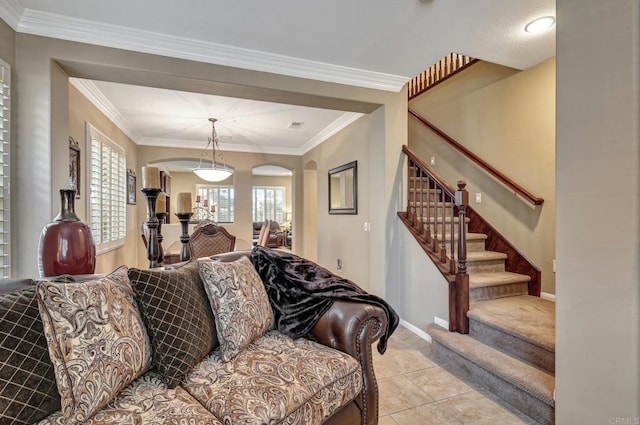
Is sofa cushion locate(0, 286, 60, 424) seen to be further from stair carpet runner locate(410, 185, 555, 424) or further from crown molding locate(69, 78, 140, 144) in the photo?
crown molding locate(69, 78, 140, 144)

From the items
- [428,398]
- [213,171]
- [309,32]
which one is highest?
[309,32]

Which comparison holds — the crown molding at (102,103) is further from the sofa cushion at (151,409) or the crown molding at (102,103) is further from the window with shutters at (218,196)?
the window with shutters at (218,196)

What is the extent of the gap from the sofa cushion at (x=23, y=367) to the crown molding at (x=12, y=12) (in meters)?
2.13

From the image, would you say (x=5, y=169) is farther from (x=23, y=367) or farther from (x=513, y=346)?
(x=513, y=346)

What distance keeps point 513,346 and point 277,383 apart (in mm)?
1861

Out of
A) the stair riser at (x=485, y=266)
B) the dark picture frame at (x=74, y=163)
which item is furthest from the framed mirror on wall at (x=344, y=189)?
the dark picture frame at (x=74, y=163)

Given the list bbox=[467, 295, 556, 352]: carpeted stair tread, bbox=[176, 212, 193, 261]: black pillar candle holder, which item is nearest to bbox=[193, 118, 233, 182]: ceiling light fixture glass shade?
bbox=[176, 212, 193, 261]: black pillar candle holder

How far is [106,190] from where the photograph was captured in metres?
4.03

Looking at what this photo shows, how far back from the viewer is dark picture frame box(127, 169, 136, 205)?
5032mm

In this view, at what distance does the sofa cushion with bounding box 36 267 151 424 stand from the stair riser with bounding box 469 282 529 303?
2.72 meters

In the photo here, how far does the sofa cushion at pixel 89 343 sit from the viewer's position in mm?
1053

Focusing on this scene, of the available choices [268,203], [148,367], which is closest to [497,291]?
[148,367]

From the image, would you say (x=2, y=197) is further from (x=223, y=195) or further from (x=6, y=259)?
(x=223, y=195)

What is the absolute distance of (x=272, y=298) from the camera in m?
1.99
